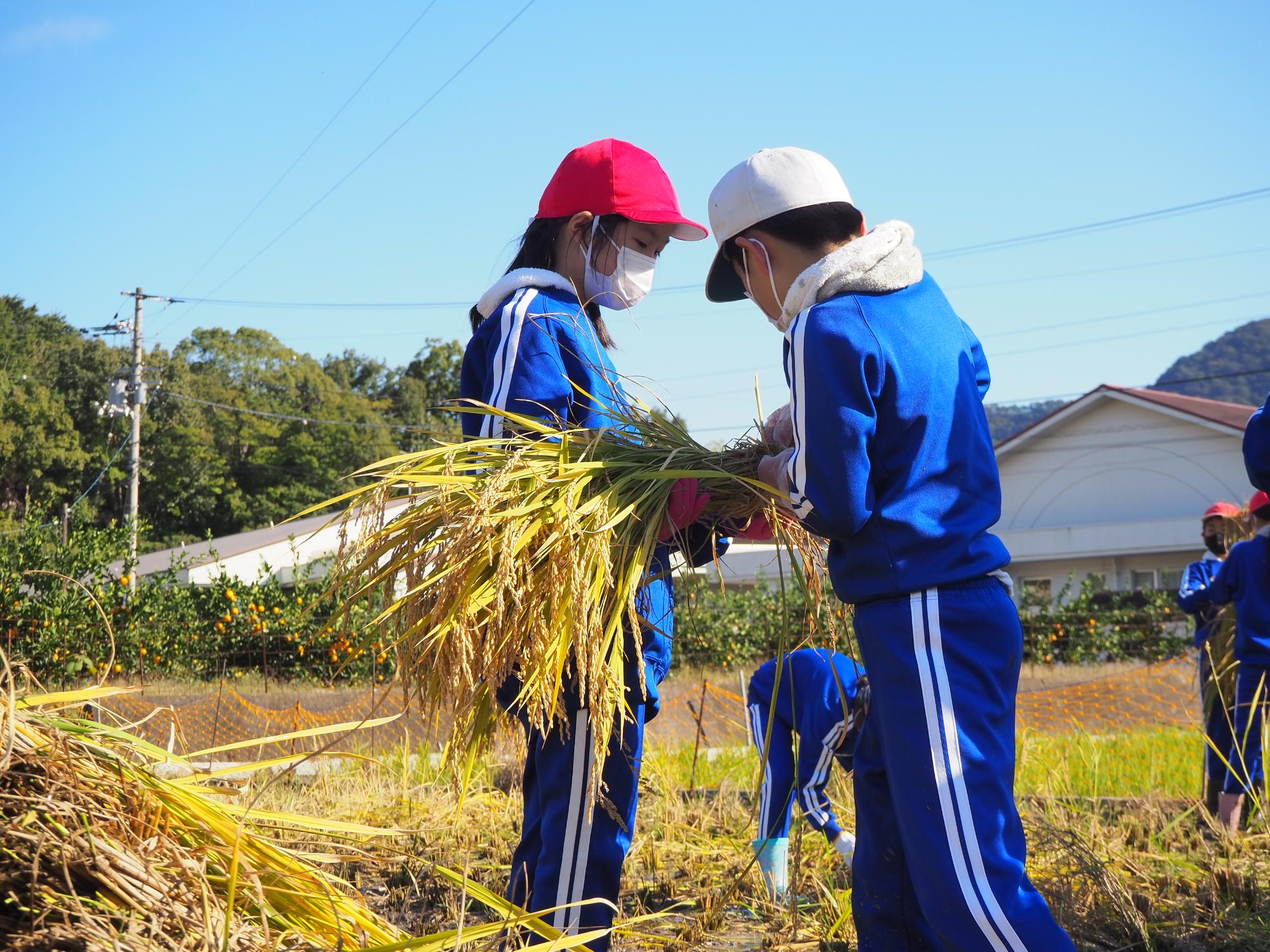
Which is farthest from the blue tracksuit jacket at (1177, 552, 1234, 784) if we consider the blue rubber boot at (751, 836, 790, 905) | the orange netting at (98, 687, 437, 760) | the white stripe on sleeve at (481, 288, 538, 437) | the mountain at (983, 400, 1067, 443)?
the mountain at (983, 400, 1067, 443)

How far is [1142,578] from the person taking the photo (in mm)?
29844

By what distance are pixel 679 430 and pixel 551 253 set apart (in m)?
0.68

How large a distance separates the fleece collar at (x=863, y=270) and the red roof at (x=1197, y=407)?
89.8 ft

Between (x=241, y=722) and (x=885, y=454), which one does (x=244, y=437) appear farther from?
(x=885, y=454)

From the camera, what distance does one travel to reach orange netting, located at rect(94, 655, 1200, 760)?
688cm

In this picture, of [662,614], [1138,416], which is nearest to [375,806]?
[662,614]

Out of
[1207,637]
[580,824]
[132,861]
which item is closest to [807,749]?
[580,824]

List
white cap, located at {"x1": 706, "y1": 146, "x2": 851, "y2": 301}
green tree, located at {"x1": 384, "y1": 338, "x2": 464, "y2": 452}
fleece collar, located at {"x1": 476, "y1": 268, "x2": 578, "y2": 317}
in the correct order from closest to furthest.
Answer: white cap, located at {"x1": 706, "y1": 146, "x2": 851, "y2": 301}, fleece collar, located at {"x1": 476, "y1": 268, "x2": 578, "y2": 317}, green tree, located at {"x1": 384, "y1": 338, "x2": 464, "y2": 452}

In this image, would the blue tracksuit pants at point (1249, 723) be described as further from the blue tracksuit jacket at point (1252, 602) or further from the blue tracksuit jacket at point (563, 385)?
the blue tracksuit jacket at point (563, 385)

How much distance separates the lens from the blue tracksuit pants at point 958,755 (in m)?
1.97

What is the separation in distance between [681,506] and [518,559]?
1.51 feet

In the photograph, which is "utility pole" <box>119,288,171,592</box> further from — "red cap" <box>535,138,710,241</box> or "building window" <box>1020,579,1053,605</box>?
"red cap" <box>535,138,710,241</box>

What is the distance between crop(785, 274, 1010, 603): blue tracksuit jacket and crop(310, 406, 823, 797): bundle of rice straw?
37 centimetres

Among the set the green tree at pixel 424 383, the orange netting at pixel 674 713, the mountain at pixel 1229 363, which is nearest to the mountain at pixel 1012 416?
the mountain at pixel 1229 363
